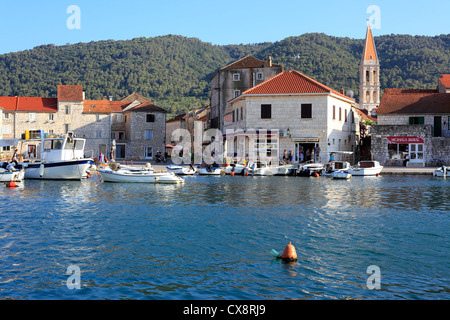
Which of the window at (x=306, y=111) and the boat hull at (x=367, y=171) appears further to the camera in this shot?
the window at (x=306, y=111)

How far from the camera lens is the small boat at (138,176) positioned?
35.2 metres

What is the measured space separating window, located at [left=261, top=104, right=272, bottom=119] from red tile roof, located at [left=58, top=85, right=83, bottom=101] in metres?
34.9

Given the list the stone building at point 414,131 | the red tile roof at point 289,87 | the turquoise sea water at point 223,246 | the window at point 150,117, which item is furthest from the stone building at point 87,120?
the turquoise sea water at point 223,246

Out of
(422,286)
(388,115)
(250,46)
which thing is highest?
(250,46)

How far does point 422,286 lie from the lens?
1043 cm

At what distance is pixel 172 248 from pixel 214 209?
7.96 meters

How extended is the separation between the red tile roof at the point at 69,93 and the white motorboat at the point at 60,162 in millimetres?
34350

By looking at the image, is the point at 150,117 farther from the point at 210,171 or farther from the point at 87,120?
the point at 210,171

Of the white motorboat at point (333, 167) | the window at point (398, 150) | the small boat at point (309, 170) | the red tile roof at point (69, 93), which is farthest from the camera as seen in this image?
the red tile roof at point (69, 93)

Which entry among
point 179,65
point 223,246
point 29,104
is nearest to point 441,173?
point 223,246

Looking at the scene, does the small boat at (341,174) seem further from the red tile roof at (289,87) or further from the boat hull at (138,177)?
the boat hull at (138,177)

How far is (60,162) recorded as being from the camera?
3759 cm
